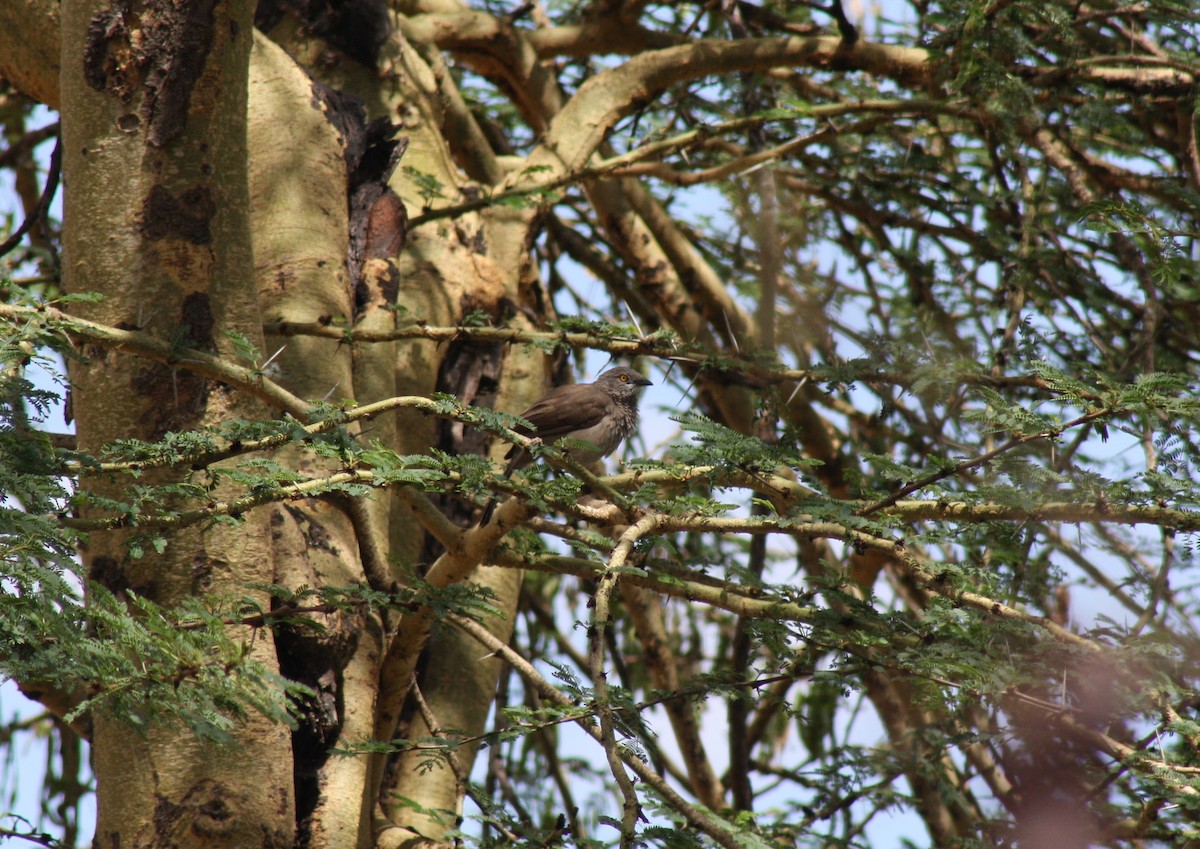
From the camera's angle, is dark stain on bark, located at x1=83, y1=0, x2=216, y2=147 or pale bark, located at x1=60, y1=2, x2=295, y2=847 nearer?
pale bark, located at x1=60, y1=2, x2=295, y2=847

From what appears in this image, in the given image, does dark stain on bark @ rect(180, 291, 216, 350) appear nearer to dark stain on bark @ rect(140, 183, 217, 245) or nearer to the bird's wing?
dark stain on bark @ rect(140, 183, 217, 245)

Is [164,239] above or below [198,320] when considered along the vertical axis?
above

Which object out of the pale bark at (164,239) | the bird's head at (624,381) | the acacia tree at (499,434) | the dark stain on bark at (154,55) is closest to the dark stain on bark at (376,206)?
A: the acacia tree at (499,434)

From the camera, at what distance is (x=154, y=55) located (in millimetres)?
3914

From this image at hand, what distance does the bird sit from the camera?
6062 mm

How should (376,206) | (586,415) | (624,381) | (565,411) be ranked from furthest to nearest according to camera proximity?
(624,381) → (586,415) → (565,411) → (376,206)

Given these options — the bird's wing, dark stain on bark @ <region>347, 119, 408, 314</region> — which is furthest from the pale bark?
the bird's wing

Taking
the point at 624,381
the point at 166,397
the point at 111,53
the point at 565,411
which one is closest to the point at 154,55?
the point at 111,53

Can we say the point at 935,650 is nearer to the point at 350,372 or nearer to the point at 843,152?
the point at 350,372

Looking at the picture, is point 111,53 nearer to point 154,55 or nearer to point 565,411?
point 154,55

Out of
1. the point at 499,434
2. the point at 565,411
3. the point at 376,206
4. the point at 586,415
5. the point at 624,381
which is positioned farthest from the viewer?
the point at 624,381

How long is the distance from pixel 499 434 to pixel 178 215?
1.46 metres

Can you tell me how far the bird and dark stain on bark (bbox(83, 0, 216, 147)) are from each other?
2.38m

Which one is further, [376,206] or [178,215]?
[376,206]
